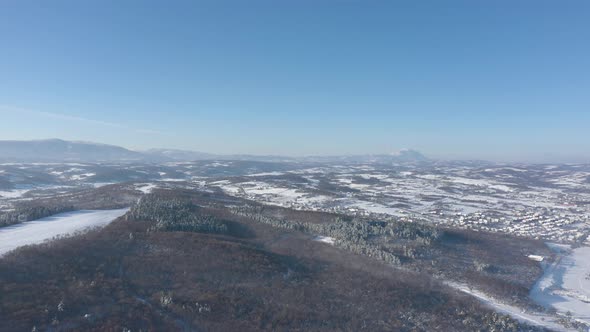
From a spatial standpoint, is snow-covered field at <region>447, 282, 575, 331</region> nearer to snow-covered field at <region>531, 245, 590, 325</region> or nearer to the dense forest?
the dense forest

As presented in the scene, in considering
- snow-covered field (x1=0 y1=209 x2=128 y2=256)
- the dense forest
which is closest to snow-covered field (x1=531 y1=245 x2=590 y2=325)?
the dense forest

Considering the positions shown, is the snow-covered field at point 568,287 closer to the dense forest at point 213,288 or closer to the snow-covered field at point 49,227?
the dense forest at point 213,288

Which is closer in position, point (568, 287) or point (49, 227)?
point (568, 287)

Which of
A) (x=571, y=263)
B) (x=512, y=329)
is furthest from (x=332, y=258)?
(x=571, y=263)

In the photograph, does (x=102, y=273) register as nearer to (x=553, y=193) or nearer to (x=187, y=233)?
(x=187, y=233)

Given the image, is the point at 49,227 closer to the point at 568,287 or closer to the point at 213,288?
the point at 213,288

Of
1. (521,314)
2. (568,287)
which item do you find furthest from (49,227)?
(568,287)
